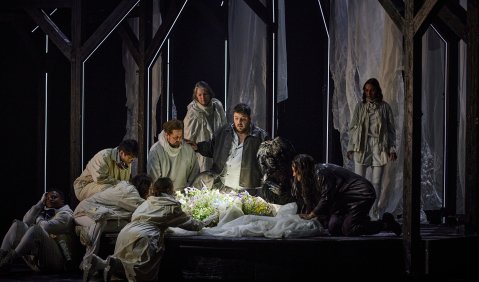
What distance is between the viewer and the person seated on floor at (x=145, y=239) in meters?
10.4

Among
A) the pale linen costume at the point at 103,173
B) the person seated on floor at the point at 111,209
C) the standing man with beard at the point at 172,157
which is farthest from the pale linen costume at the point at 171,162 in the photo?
the person seated on floor at the point at 111,209

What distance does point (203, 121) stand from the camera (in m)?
14.0

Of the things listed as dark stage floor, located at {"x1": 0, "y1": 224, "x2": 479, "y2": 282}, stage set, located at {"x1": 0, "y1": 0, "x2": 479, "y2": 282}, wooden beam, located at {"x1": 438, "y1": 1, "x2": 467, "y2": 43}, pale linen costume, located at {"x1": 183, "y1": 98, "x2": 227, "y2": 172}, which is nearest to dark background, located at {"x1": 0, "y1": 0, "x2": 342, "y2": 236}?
stage set, located at {"x1": 0, "y1": 0, "x2": 479, "y2": 282}

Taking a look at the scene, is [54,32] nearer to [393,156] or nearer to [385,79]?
[385,79]

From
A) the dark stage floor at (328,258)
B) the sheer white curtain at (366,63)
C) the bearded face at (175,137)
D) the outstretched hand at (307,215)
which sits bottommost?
the dark stage floor at (328,258)

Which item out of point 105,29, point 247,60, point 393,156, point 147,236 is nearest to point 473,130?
point 393,156

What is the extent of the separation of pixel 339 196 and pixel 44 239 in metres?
3.57

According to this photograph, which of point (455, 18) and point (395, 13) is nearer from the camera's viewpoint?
point (395, 13)

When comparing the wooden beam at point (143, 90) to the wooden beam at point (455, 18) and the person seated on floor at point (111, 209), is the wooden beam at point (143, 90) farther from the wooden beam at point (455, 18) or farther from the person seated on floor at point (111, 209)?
the wooden beam at point (455, 18)

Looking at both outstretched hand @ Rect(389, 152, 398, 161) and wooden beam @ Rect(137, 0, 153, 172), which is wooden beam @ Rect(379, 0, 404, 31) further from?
wooden beam @ Rect(137, 0, 153, 172)

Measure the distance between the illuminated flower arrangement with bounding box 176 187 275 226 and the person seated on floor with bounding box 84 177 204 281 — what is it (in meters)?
1.16

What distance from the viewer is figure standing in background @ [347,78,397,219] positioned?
12.5m

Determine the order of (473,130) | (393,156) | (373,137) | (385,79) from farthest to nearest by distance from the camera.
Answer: (385,79)
(373,137)
(393,156)
(473,130)

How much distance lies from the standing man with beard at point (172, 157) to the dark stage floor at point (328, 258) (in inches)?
93.0
